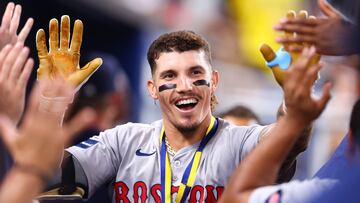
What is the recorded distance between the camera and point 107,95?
5215 mm

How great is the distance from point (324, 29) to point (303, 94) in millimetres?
436

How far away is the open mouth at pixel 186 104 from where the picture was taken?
11.1 feet

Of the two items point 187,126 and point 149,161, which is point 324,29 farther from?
point 149,161

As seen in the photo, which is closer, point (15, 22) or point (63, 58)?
point (15, 22)

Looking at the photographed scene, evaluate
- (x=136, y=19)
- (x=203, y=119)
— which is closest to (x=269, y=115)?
A: (x=136, y=19)

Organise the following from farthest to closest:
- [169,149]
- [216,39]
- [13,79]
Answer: [216,39] < [169,149] < [13,79]

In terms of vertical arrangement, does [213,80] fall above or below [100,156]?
above

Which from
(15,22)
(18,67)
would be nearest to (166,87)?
(15,22)

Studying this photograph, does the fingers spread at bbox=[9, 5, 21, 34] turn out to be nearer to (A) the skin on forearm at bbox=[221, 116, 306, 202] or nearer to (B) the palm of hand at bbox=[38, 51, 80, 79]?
(B) the palm of hand at bbox=[38, 51, 80, 79]

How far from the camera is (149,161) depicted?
3.38 m

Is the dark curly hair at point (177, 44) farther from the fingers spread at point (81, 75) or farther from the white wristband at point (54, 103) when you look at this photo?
the white wristband at point (54, 103)

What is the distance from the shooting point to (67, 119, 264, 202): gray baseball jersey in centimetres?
327

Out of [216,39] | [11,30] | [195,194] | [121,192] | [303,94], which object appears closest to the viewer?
[303,94]

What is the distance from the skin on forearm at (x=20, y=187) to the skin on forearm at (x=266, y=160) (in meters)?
0.58
